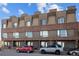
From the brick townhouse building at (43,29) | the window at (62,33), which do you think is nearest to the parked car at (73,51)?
the brick townhouse building at (43,29)

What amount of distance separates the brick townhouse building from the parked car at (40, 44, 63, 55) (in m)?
0.05

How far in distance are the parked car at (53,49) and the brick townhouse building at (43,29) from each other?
5 centimetres

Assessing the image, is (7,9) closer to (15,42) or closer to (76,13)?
(15,42)

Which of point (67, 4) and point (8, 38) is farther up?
point (67, 4)

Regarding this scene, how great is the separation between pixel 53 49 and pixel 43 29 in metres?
0.35

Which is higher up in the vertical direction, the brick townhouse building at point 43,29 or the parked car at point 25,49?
the brick townhouse building at point 43,29

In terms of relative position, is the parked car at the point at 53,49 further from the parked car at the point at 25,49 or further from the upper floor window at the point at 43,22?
the upper floor window at the point at 43,22

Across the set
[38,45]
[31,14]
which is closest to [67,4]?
[31,14]

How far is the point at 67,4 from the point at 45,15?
1.27 ft

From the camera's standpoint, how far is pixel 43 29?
3.08 metres

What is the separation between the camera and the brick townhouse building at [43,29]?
3020 mm

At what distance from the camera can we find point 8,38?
317 centimetres

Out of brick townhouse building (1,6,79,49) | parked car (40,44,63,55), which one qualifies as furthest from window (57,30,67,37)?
parked car (40,44,63,55)

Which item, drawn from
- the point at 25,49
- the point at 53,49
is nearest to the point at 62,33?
the point at 53,49
